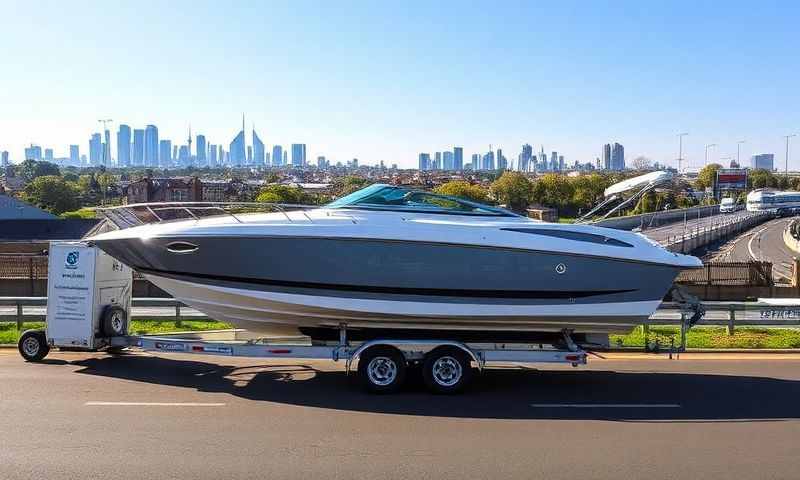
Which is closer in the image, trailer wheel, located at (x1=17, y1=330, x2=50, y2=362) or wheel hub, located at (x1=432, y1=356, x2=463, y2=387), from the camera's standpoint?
wheel hub, located at (x1=432, y1=356, x2=463, y2=387)

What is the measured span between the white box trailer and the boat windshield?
6.07 feet

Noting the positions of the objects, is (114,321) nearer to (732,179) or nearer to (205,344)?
(205,344)

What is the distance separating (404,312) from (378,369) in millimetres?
813

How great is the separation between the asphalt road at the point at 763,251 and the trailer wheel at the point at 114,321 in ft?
122

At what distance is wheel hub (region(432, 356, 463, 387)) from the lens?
9.75 m

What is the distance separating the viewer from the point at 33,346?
11.4m

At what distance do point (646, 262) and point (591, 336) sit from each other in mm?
1302

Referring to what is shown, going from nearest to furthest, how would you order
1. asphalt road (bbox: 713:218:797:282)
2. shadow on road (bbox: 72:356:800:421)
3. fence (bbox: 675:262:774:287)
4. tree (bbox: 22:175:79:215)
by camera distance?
shadow on road (bbox: 72:356:800:421) < fence (bbox: 675:262:774:287) < asphalt road (bbox: 713:218:797:282) < tree (bbox: 22:175:79:215)

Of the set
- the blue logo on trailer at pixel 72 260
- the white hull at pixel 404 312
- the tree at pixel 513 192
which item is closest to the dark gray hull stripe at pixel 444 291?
the white hull at pixel 404 312

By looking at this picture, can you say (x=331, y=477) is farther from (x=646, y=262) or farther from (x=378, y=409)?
(x=646, y=262)

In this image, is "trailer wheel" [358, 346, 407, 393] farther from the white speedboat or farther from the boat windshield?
the boat windshield

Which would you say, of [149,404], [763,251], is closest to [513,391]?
[149,404]

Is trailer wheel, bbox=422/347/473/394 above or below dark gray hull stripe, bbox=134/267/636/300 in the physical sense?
below

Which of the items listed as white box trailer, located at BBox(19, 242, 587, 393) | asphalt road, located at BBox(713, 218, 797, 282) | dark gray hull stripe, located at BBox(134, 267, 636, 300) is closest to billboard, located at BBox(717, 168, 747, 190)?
asphalt road, located at BBox(713, 218, 797, 282)
